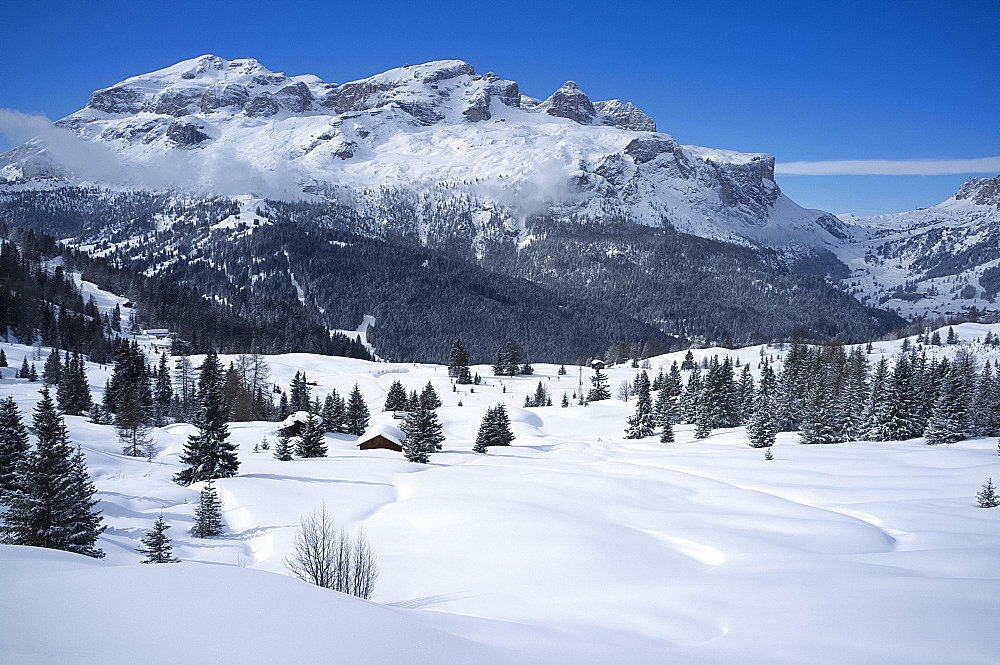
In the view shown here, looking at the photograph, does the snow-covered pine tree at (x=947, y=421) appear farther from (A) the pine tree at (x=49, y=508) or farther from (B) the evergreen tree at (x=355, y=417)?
(A) the pine tree at (x=49, y=508)

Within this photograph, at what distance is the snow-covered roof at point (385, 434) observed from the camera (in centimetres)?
5062

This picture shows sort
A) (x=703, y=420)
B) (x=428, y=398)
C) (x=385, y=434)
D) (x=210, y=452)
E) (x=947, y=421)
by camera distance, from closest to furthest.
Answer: (x=210, y=452) < (x=947, y=421) < (x=385, y=434) < (x=428, y=398) < (x=703, y=420)

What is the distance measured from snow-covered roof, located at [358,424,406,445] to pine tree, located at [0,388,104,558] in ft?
107

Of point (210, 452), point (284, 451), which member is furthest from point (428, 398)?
point (210, 452)

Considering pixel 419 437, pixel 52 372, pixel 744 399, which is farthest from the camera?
pixel 744 399

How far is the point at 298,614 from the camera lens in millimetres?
6453

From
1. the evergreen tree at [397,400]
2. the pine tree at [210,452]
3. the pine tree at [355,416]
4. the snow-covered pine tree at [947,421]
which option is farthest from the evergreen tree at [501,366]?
the pine tree at [210,452]

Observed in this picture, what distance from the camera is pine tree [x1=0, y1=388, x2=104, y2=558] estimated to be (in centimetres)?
1716

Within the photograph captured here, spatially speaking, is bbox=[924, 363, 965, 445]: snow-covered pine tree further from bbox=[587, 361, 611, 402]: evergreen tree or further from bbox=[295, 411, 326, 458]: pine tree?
bbox=[587, 361, 611, 402]: evergreen tree

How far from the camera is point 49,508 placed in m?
17.5

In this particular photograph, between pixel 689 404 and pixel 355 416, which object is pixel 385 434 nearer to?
pixel 355 416

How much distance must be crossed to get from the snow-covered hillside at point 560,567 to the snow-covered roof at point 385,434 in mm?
8613

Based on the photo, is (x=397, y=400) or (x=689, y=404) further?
(x=689, y=404)

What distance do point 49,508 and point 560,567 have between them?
55.6 ft
